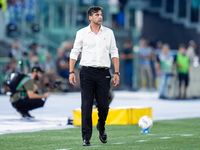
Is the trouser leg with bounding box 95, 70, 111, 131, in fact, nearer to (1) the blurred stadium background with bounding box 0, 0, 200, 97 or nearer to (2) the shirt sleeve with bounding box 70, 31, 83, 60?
(2) the shirt sleeve with bounding box 70, 31, 83, 60

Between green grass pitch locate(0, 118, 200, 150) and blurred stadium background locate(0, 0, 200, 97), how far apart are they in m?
12.1

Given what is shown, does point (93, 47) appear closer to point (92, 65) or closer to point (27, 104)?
point (92, 65)

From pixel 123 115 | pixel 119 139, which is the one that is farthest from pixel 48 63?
pixel 119 139

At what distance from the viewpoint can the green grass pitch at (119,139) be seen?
10.3 metres

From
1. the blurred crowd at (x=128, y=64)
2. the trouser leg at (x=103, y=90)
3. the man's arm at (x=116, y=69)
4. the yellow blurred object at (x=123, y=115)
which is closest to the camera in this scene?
the trouser leg at (x=103, y=90)

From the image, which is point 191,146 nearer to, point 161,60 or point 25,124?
point 25,124

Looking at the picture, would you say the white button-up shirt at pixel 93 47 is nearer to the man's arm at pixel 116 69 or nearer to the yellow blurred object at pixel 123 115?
the man's arm at pixel 116 69

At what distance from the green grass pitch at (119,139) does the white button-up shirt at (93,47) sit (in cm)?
118

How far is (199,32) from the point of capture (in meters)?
43.0

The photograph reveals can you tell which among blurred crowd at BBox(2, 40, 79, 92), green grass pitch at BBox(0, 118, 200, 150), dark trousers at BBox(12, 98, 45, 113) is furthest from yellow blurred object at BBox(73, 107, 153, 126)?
blurred crowd at BBox(2, 40, 79, 92)

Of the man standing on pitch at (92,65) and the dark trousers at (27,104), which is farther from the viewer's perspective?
the dark trousers at (27,104)

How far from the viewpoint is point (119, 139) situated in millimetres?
11570

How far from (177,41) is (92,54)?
106ft

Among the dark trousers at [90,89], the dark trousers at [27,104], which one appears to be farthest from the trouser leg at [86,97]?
the dark trousers at [27,104]
